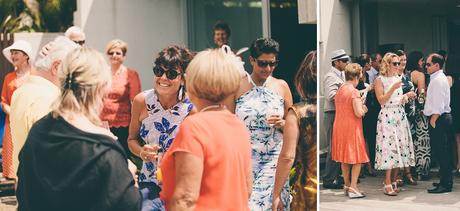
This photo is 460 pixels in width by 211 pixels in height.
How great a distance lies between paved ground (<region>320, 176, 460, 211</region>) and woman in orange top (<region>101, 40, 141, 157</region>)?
2.20 meters

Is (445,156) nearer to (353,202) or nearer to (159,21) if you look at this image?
(353,202)

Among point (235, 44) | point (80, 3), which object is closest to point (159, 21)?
point (80, 3)

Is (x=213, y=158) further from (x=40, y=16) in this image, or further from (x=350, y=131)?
(x=40, y=16)

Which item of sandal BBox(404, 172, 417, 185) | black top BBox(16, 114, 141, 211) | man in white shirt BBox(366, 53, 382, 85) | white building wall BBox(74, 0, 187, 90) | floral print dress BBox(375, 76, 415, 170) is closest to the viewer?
black top BBox(16, 114, 141, 211)

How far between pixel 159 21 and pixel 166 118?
6208mm

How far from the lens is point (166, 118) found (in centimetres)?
329

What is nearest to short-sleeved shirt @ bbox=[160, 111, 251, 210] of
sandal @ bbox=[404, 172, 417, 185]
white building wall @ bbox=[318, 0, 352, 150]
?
white building wall @ bbox=[318, 0, 352, 150]

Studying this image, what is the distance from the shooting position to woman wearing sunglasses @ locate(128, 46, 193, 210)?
3244mm

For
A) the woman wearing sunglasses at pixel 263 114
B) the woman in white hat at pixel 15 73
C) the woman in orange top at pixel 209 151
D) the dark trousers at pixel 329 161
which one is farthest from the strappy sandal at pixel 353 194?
the woman in white hat at pixel 15 73

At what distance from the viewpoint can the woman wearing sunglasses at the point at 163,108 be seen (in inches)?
128

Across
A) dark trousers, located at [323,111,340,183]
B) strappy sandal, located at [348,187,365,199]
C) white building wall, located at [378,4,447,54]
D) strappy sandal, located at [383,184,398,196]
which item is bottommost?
strappy sandal, located at [383,184,398,196]

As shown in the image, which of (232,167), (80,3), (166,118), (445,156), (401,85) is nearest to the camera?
(232,167)

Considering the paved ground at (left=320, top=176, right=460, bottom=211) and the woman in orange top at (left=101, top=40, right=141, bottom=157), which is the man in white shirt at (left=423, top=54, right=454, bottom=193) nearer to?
the paved ground at (left=320, top=176, right=460, bottom=211)

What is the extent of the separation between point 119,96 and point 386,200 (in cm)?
252
